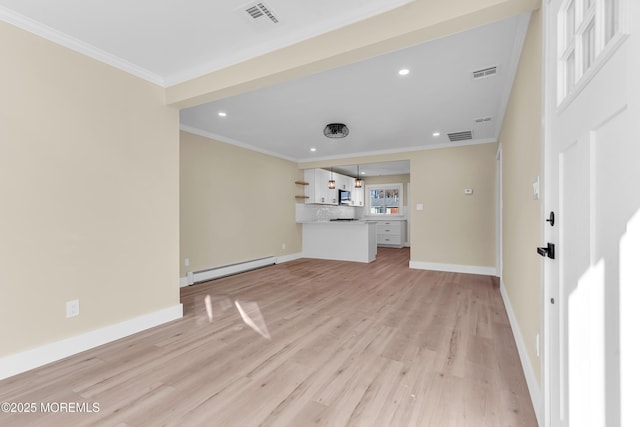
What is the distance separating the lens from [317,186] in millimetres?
7215

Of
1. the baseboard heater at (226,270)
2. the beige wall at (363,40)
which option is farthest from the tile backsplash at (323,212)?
the beige wall at (363,40)

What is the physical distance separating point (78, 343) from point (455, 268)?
17.7ft

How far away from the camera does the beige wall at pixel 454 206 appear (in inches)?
198

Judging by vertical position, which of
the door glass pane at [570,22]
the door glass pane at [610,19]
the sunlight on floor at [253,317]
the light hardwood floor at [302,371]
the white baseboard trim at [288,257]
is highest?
the door glass pane at [570,22]

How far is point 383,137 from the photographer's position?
193 inches

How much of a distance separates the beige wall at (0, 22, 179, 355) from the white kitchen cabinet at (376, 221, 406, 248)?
7176 mm

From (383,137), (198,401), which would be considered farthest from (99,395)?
(383,137)

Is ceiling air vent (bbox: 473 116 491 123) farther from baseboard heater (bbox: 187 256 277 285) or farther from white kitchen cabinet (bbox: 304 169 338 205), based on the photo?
baseboard heater (bbox: 187 256 277 285)

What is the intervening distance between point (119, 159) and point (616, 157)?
10.4 feet

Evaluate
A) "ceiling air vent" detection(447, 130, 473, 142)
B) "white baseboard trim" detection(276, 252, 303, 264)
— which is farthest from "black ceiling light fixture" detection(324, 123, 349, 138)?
"white baseboard trim" detection(276, 252, 303, 264)

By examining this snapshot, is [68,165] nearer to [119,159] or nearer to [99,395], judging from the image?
[119,159]

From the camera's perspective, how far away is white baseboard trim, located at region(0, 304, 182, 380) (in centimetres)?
195

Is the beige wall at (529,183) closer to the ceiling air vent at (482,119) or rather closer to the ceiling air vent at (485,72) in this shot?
the ceiling air vent at (485,72)

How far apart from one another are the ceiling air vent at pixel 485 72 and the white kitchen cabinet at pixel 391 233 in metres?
6.57
